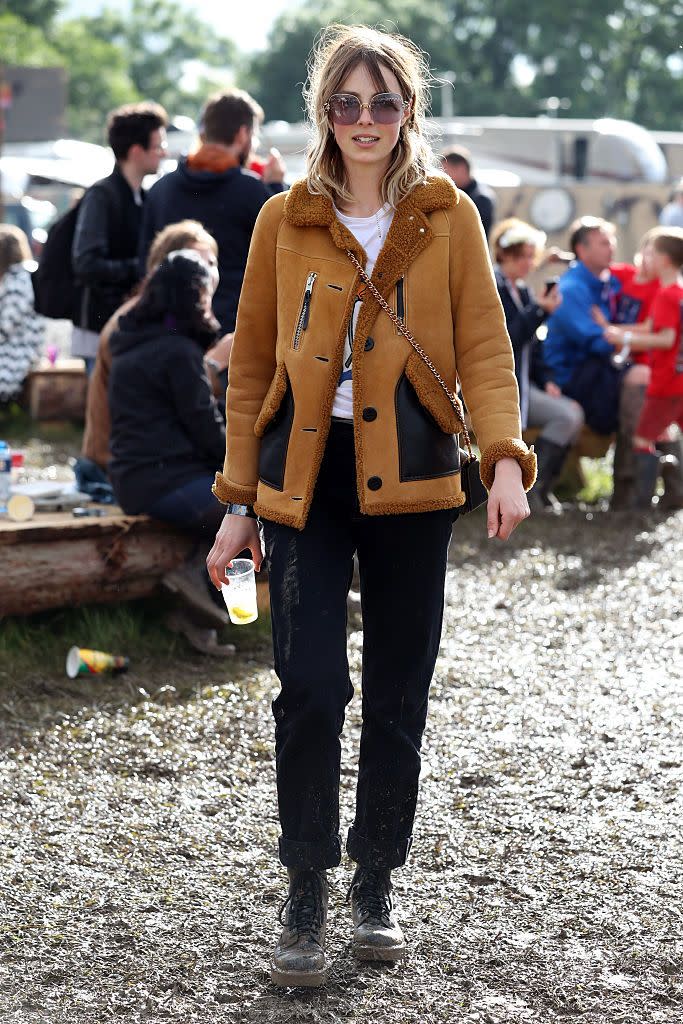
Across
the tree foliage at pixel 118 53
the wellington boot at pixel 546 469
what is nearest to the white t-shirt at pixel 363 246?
the wellington boot at pixel 546 469

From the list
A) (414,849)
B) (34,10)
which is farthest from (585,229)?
(34,10)

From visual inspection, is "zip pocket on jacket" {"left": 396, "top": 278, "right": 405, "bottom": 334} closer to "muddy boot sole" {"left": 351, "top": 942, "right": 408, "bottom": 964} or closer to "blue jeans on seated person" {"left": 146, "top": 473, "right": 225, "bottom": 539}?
"muddy boot sole" {"left": 351, "top": 942, "right": 408, "bottom": 964}

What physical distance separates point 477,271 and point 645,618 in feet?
12.1

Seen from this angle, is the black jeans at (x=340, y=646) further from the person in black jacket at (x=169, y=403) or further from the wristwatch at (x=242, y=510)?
the person in black jacket at (x=169, y=403)

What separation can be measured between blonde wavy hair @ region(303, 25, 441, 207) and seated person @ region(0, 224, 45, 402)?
7.35m

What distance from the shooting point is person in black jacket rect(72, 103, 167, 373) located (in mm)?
7141

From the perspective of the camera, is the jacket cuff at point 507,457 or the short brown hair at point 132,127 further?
the short brown hair at point 132,127

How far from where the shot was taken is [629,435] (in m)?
8.75

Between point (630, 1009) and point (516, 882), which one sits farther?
point (516, 882)

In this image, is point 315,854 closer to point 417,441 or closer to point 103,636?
point 417,441

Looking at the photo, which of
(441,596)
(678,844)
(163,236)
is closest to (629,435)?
(163,236)

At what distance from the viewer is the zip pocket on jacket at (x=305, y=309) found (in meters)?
3.01

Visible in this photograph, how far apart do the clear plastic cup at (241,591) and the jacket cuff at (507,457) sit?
58 centimetres

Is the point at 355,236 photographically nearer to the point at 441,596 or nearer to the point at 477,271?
the point at 477,271
